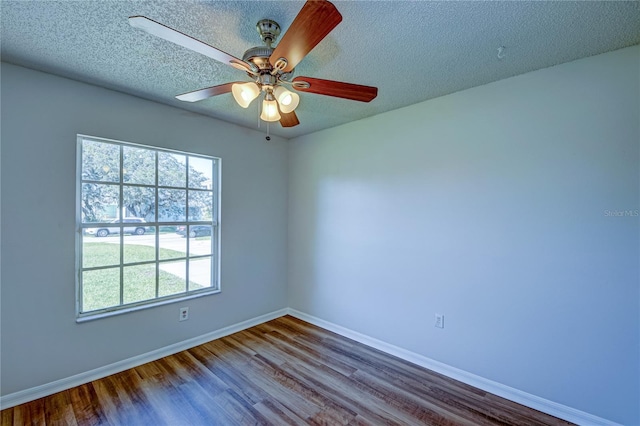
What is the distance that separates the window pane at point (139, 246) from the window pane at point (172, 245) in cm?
8

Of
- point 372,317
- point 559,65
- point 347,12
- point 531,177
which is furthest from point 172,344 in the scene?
point 559,65

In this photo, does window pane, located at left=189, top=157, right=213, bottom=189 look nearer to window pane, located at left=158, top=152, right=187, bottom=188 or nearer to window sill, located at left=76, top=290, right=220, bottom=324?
window pane, located at left=158, top=152, right=187, bottom=188

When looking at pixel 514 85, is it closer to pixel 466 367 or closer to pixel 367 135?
pixel 367 135

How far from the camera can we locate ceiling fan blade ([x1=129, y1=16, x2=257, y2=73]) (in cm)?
108

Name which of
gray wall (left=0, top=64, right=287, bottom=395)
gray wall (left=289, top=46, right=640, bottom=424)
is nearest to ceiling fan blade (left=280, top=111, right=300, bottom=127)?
gray wall (left=289, top=46, right=640, bottom=424)

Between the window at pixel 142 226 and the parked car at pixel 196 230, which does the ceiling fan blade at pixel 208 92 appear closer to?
the window at pixel 142 226

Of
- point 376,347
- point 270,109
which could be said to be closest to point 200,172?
point 270,109

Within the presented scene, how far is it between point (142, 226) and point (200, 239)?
1.97 feet

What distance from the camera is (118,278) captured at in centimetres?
246

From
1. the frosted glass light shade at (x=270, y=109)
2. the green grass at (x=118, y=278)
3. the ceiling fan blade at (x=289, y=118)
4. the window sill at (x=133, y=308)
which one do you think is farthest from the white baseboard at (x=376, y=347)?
the frosted glass light shade at (x=270, y=109)

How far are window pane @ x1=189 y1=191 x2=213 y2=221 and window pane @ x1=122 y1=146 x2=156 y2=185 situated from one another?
1.40ft

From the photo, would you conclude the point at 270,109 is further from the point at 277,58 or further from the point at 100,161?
the point at 100,161

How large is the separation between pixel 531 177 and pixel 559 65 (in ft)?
2.61

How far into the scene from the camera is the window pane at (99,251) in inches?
90.6
